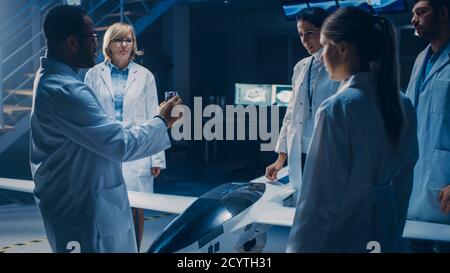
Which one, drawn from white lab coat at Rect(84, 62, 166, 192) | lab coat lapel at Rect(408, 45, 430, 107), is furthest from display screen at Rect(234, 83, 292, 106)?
lab coat lapel at Rect(408, 45, 430, 107)

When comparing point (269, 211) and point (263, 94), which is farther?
point (263, 94)

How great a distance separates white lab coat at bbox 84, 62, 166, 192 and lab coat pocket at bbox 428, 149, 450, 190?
4.15 feet

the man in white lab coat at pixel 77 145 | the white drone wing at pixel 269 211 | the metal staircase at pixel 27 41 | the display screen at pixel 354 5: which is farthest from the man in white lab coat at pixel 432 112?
the metal staircase at pixel 27 41

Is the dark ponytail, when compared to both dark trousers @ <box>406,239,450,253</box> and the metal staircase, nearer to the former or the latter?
dark trousers @ <box>406,239,450,253</box>

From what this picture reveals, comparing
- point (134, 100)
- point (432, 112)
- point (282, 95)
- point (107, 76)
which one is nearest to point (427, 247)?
point (432, 112)

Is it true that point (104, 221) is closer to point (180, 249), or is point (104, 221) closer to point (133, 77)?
point (180, 249)

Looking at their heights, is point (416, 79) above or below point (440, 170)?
above

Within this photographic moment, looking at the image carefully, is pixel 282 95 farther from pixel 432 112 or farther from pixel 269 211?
pixel 432 112

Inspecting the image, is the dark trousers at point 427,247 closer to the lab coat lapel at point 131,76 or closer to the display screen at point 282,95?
the lab coat lapel at point 131,76

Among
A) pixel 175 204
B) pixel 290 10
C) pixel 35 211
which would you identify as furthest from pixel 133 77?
pixel 290 10

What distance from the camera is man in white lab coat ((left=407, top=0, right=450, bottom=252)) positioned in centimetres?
197

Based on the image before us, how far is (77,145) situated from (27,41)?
3803 mm

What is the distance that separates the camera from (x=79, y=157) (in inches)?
69.1

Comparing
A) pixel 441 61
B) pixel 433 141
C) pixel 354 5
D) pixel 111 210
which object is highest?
pixel 354 5
